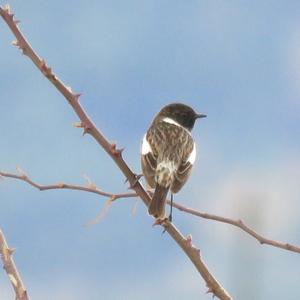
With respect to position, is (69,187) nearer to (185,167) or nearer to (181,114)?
(185,167)

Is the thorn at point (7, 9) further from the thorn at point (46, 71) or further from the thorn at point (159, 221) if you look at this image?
the thorn at point (159, 221)

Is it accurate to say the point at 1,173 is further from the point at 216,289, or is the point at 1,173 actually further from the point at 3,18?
the point at 216,289

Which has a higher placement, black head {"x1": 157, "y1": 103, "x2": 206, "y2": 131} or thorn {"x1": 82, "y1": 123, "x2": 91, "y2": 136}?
black head {"x1": 157, "y1": 103, "x2": 206, "y2": 131}

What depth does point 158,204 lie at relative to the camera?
2803 millimetres

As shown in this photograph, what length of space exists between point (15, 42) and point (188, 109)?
137 inches

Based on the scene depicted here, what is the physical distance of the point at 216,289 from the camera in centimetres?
210

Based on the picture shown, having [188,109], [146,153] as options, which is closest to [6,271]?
[146,153]

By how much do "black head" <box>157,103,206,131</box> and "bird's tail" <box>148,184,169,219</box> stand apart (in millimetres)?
1778

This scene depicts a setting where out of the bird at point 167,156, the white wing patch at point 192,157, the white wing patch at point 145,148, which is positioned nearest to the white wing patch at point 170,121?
the bird at point 167,156

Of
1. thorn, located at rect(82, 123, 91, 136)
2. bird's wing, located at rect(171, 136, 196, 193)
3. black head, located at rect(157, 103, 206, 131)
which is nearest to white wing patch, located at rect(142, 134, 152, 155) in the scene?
Result: bird's wing, located at rect(171, 136, 196, 193)

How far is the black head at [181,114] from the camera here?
5.53m

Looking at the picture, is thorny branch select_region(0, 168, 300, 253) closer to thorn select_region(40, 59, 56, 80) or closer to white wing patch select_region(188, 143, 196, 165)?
thorn select_region(40, 59, 56, 80)

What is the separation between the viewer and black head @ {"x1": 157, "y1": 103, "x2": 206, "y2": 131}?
18.1 feet

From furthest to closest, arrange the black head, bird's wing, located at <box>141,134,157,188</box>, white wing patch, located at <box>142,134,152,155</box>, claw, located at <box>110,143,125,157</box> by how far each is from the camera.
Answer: the black head, white wing patch, located at <box>142,134,152,155</box>, bird's wing, located at <box>141,134,157,188</box>, claw, located at <box>110,143,125,157</box>
